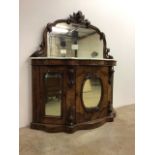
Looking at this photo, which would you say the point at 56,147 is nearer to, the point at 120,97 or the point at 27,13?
the point at 27,13

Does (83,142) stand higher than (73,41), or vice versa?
(73,41)

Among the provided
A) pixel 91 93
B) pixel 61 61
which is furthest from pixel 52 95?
pixel 91 93

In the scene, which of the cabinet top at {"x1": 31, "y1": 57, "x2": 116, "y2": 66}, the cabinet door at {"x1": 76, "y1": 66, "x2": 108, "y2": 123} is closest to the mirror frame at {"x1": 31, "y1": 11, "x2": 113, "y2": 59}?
the cabinet top at {"x1": 31, "y1": 57, "x2": 116, "y2": 66}

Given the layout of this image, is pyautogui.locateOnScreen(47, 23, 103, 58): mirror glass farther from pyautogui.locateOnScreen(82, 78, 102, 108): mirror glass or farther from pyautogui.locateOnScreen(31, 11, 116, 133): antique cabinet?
pyautogui.locateOnScreen(82, 78, 102, 108): mirror glass

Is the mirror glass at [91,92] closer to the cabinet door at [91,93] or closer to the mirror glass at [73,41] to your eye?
the cabinet door at [91,93]

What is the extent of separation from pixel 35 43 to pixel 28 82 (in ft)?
1.91

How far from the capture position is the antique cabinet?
293 centimetres

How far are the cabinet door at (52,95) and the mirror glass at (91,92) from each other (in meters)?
0.36

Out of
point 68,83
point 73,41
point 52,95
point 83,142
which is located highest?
point 73,41

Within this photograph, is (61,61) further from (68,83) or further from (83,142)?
(83,142)

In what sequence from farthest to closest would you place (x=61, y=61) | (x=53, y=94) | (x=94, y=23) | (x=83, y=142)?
(x=94, y=23), (x=53, y=94), (x=61, y=61), (x=83, y=142)

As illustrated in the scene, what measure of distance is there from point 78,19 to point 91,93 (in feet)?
4.03

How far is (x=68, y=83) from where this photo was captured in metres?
2.93
